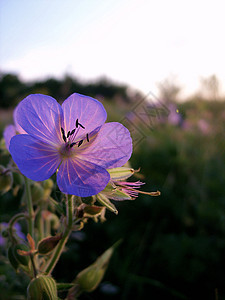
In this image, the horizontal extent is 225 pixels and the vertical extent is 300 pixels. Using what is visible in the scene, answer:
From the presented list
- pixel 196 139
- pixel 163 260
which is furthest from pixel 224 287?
pixel 196 139

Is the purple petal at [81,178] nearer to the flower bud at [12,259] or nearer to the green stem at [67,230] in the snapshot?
the green stem at [67,230]

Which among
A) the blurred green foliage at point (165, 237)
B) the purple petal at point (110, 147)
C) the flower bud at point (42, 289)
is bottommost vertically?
the blurred green foliage at point (165, 237)

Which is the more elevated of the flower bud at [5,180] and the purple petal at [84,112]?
the purple petal at [84,112]

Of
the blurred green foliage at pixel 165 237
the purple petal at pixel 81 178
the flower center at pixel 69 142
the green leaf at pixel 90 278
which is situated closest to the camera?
the purple petal at pixel 81 178

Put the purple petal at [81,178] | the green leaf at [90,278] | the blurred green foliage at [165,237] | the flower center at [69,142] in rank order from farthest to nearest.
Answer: the blurred green foliage at [165,237] → the green leaf at [90,278] → the flower center at [69,142] → the purple petal at [81,178]

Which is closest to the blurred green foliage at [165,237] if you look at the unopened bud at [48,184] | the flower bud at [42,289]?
the unopened bud at [48,184]

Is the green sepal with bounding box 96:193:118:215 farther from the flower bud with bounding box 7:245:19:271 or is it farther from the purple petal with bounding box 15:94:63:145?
the flower bud with bounding box 7:245:19:271

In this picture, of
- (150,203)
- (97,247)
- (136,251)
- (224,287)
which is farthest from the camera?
(150,203)

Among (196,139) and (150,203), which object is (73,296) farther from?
(196,139)
